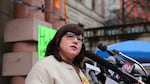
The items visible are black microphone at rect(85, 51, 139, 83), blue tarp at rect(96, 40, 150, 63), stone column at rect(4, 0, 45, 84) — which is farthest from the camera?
blue tarp at rect(96, 40, 150, 63)

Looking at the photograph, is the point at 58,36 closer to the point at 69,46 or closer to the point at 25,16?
the point at 69,46

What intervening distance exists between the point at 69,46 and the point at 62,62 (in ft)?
0.38

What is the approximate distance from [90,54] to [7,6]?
75.1 inches

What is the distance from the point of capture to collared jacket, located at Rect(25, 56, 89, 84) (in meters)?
2.22

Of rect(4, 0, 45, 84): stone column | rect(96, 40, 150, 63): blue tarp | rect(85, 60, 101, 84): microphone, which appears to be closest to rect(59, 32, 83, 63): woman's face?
rect(85, 60, 101, 84): microphone

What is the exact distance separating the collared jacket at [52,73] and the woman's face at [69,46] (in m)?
0.06

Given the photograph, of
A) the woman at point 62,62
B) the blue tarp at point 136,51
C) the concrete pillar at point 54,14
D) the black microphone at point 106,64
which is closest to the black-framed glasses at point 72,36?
the woman at point 62,62

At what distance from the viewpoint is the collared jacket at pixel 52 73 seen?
2225mm

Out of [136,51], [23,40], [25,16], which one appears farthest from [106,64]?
[136,51]

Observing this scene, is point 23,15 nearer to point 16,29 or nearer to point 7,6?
point 16,29

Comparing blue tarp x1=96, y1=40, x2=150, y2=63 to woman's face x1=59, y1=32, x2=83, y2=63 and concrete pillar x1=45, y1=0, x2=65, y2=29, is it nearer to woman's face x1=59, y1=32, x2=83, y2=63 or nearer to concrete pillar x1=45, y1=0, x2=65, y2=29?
concrete pillar x1=45, y1=0, x2=65, y2=29

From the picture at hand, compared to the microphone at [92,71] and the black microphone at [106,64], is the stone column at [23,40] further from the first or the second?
the black microphone at [106,64]

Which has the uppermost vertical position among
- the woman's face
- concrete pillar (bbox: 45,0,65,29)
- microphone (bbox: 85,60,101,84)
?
concrete pillar (bbox: 45,0,65,29)

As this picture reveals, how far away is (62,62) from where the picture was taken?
2.40 meters
